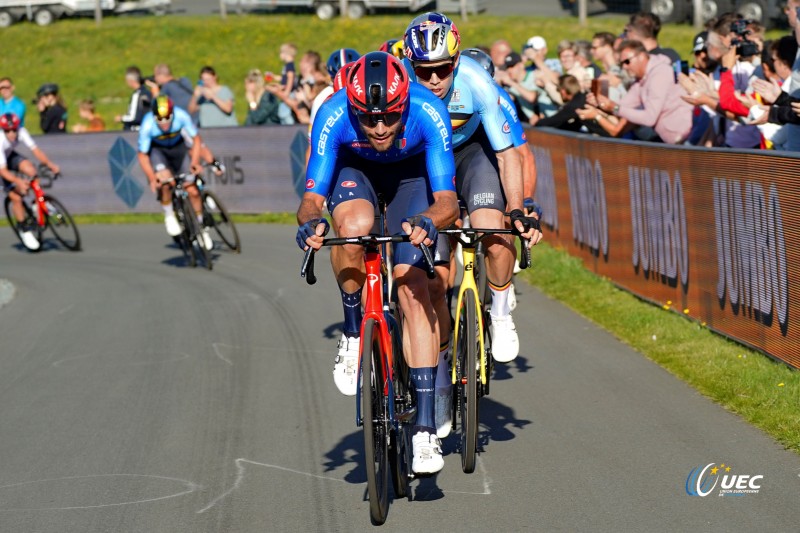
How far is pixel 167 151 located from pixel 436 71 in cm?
913

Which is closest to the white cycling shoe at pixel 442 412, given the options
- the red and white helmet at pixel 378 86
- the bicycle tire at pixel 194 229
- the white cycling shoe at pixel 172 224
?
the red and white helmet at pixel 378 86

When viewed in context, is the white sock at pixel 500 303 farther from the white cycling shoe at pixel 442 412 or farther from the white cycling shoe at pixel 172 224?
the white cycling shoe at pixel 172 224

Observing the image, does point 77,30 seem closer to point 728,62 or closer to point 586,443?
point 728,62

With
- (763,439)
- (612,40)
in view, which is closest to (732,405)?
(763,439)

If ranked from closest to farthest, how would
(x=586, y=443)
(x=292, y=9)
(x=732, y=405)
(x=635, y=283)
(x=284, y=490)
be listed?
(x=284, y=490)
(x=586, y=443)
(x=732, y=405)
(x=635, y=283)
(x=292, y=9)

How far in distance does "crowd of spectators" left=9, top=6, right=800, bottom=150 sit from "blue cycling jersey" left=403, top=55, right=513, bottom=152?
2832 mm

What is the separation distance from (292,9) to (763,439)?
34.4 metres

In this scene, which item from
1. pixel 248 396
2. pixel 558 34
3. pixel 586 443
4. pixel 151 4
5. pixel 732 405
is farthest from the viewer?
pixel 151 4

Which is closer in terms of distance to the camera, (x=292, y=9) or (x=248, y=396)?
(x=248, y=396)

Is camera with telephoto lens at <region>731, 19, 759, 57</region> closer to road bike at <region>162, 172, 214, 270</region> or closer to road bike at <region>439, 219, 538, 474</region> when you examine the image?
road bike at <region>439, 219, 538, 474</region>

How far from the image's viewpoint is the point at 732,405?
7762 mm

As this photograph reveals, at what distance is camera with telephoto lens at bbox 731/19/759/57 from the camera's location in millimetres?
11586

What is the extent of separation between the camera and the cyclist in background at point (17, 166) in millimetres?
18047

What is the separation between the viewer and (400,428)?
20.1 ft
